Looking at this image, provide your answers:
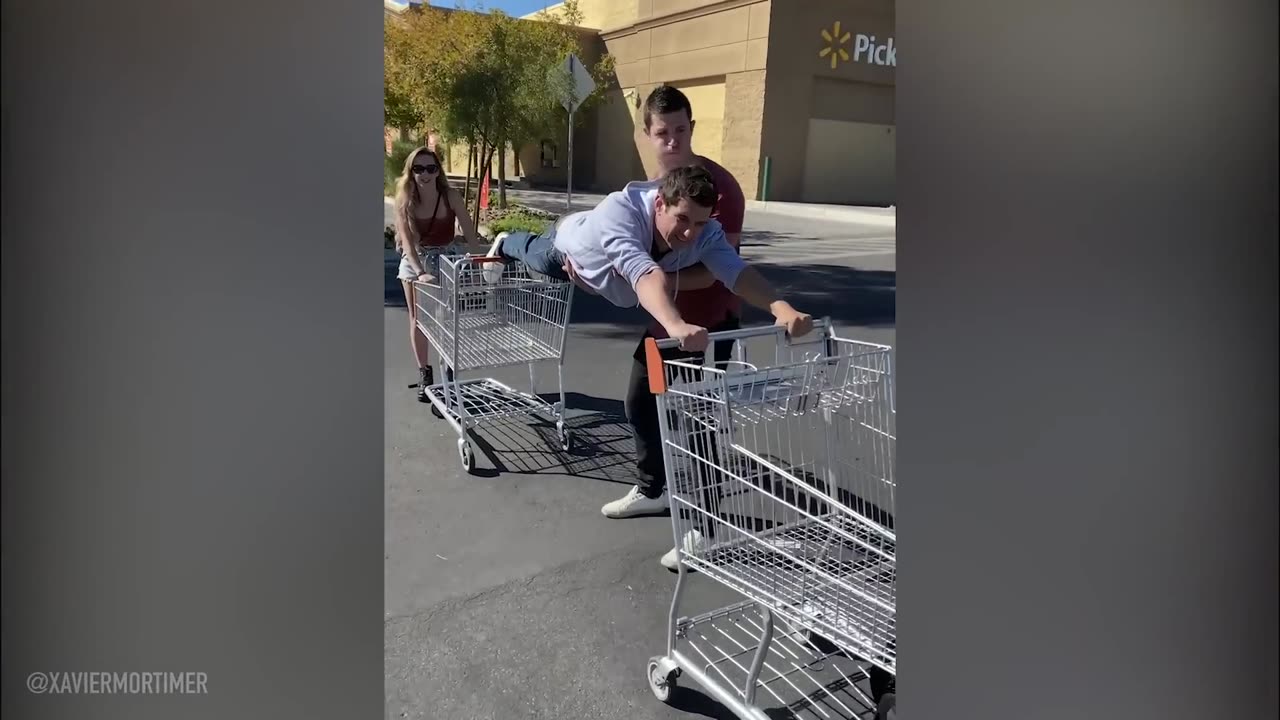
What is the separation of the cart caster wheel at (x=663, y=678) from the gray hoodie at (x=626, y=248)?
123 cm

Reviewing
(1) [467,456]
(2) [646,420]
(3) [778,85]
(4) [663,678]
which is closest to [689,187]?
(2) [646,420]

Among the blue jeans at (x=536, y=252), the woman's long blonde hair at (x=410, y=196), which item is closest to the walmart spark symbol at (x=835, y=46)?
the woman's long blonde hair at (x=410, y=196)

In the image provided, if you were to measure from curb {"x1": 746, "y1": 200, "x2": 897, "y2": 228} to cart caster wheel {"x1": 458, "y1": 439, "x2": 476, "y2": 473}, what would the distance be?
1555 centimetres

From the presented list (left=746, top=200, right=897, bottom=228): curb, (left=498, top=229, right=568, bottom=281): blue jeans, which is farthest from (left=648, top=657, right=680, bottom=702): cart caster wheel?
(left=746, top=200, right=897, bottom=228): curb

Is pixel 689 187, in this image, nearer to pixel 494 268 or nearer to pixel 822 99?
pixel 494 268

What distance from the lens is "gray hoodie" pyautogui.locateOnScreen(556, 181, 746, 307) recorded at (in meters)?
3.12

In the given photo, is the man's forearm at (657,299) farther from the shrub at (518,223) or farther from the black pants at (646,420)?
the shrub at (518,223)

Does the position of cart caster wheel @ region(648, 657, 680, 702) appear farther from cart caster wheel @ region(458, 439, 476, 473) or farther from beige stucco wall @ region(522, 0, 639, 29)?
beige stucco wall @ region(522, 0, 639, 29)

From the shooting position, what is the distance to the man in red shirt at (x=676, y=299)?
353cm

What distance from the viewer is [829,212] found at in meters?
20.2

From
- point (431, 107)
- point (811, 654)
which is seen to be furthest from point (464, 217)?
point (431, 107)
